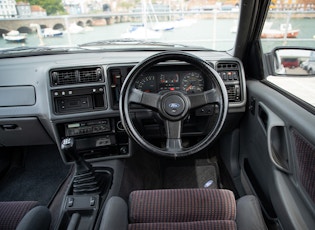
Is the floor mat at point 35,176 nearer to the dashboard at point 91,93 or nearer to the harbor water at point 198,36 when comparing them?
the dashboard at point 91,93

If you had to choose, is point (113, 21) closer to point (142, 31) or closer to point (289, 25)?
point (142, 31)

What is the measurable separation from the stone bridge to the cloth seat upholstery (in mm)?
1481

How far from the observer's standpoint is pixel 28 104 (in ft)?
6.48

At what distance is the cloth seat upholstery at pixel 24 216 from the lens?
3.96 feet

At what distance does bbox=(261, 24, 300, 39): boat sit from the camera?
187cm

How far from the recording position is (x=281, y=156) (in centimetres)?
155

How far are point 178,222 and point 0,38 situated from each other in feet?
6.61

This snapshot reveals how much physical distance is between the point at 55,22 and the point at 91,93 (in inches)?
42.5

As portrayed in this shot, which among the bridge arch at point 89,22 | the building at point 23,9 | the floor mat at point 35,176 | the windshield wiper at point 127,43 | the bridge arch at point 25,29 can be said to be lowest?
the floor mat at point 35,176

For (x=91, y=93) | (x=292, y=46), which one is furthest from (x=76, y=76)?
(x=292, y=46)

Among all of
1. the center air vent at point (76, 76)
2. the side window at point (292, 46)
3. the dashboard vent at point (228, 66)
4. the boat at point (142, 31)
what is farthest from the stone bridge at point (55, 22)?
the side window at point (292, 46)

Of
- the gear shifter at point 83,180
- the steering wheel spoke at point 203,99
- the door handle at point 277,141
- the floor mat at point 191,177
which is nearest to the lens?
the door handle at point 277,141

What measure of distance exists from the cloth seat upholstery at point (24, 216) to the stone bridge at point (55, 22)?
4.86ft

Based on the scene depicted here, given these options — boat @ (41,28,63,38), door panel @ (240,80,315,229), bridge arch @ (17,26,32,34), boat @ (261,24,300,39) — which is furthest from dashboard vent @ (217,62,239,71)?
bridge arch @ (17,26,32,34)
